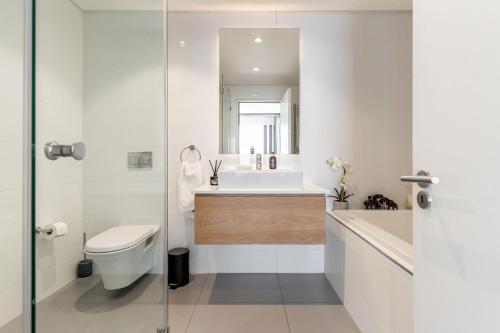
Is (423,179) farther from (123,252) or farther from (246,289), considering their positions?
(246,289)

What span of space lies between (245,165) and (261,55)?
0.99 metres

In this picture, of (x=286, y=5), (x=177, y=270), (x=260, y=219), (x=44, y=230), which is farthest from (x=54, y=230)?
(x=286, y=5)

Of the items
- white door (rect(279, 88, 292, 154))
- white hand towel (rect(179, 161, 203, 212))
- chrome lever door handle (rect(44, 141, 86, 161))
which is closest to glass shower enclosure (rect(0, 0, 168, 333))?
chrome lever door handle (rect(44, 141, 86, 161))

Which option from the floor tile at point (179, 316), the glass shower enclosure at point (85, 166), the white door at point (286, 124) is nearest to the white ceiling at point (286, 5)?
the white door at point (286, 124)

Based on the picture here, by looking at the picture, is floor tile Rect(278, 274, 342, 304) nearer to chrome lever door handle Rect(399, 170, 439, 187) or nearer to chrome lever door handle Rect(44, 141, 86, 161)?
chrome lever door handle Rect(399, 170, 439, 187)

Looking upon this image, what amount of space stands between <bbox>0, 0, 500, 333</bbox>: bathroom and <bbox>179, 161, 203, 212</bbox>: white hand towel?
2 centimetres

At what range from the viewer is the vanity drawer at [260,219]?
1670mm

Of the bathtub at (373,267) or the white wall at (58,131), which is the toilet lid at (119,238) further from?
the bathtub at (373,267)

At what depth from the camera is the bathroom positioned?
0.71 metres

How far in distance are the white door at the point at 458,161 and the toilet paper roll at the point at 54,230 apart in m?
1.18

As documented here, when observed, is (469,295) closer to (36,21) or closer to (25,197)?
(25,197)

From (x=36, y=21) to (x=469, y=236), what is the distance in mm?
1312

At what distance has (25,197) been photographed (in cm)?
73

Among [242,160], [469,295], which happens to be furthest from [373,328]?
[242,160]
